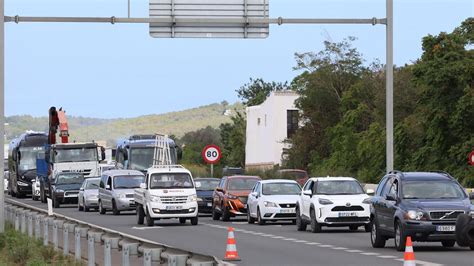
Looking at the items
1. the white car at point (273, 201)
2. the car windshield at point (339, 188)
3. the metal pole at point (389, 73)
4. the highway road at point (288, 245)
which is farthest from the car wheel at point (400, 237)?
the white car at point (273, 201)

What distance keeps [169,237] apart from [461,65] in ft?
118

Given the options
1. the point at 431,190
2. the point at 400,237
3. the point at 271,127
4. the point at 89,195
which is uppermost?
the point at 271,127

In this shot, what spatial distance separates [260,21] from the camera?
38062 mm

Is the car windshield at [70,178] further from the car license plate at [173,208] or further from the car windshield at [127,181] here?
the car license plate at [173,208]

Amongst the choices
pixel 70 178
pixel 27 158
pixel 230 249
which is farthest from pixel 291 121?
pixel 230 249

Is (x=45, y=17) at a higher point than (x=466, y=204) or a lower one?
higher

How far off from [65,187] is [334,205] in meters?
33.6

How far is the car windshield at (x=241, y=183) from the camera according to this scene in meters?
48.9

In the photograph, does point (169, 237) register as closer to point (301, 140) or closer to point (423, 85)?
point (423, 85)

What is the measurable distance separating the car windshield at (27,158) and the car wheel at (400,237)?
57.4 meters

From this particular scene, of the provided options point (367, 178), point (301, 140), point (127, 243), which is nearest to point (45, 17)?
point (127, 243)

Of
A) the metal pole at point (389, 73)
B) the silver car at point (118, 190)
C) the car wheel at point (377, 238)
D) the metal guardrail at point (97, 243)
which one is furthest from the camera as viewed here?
the silver car at point (118, 190)

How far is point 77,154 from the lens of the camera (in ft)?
238

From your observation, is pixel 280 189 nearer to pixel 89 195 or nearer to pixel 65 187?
pixel 89 195
